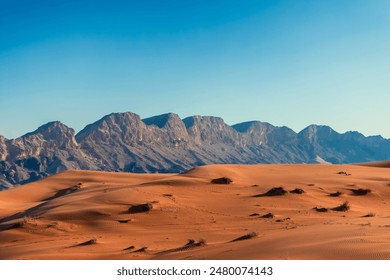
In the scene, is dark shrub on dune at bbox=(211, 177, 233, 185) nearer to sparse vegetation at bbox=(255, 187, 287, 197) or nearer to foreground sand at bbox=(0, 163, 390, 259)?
foreground sand at bbox=(0, 163, 390, 259)

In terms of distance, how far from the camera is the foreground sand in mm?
12516

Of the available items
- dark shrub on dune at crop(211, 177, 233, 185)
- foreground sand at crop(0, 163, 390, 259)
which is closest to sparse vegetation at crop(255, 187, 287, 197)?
foreground sand at crop(0, 163, 390, 259)

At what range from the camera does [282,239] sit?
13.2m

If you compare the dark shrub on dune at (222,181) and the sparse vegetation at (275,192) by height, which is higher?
the dark shrub on dune at (222,181)

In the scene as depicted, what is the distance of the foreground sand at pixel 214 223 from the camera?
12516 mm

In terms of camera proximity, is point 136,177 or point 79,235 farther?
point 136,177

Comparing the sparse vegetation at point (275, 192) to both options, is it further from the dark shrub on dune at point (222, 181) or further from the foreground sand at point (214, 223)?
the dark shrub on dune at point (222, 181)

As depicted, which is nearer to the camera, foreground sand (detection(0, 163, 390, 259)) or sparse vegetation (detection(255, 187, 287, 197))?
foreground sand (detection(0, 163, 390, 259))

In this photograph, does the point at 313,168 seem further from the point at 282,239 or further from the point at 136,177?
the point at 282,239

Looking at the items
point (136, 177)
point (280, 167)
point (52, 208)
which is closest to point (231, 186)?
point (52, 208)

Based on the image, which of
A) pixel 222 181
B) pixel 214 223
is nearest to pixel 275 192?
pixel 222 181

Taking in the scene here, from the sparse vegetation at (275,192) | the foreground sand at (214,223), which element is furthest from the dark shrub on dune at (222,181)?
the sparse vegetation at (275,192)

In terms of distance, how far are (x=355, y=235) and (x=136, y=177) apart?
46025 millimetres
